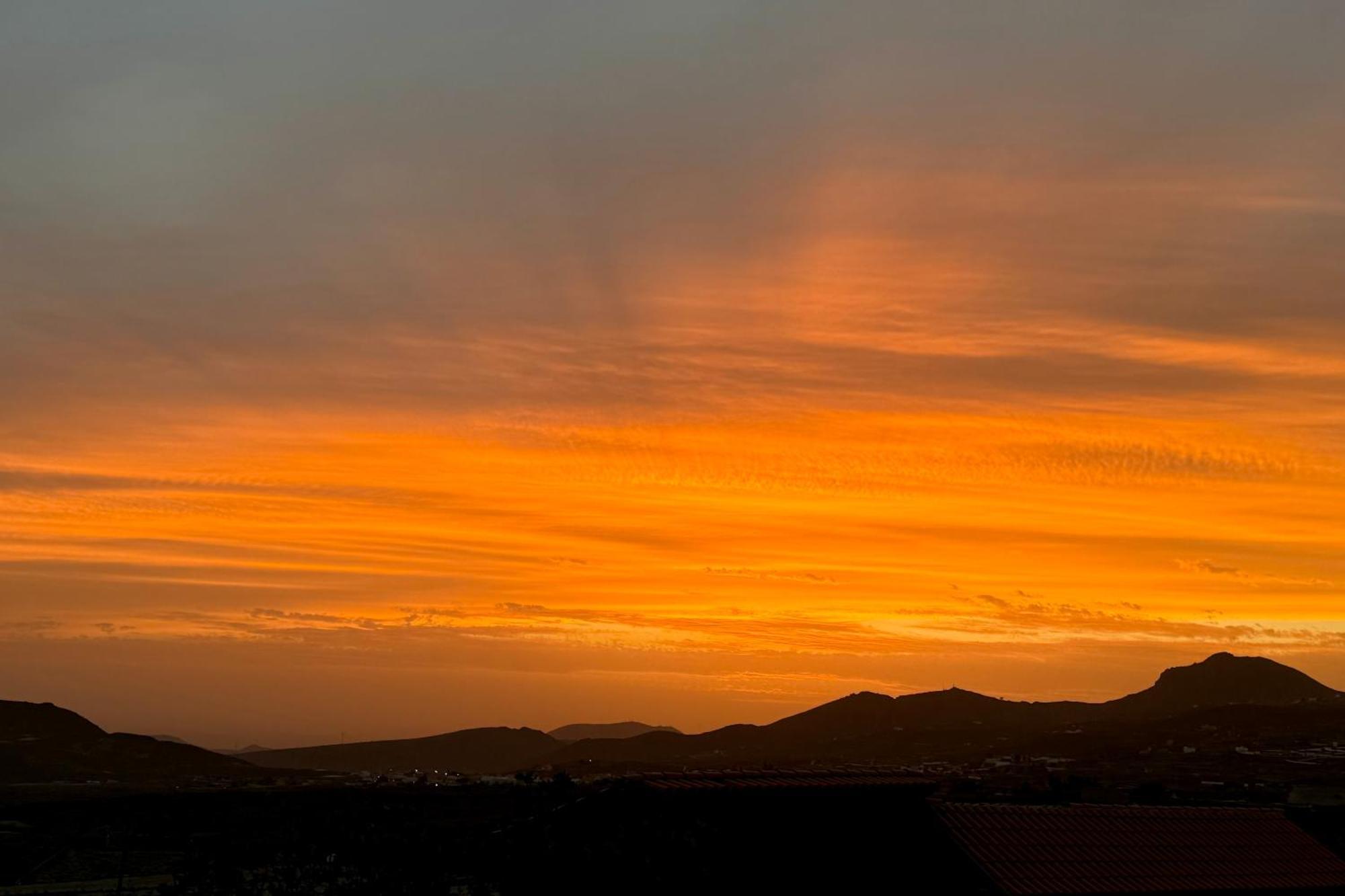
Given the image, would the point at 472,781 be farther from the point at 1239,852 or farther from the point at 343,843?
the point at 1239,852

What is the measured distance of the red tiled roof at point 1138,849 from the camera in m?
26.9

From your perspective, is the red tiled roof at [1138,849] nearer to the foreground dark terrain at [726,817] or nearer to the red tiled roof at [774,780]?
the foreground dark terrain at [726,817]

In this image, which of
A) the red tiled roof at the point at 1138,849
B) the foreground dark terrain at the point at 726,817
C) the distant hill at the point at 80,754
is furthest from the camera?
the distant hill at the point at 80,754

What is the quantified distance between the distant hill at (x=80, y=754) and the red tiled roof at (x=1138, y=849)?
141571 mm

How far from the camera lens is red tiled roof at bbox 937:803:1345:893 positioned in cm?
2689

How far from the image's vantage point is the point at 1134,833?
2992 centimetres

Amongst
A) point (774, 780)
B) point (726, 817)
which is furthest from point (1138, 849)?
point (726, 817)

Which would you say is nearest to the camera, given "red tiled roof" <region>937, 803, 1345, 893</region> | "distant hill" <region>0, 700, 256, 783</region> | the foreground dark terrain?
the foreground dark terrain

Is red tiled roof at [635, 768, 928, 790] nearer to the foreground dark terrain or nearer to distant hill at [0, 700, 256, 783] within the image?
the foreground dark terrain

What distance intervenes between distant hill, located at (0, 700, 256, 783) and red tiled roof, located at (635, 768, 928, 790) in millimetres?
139966

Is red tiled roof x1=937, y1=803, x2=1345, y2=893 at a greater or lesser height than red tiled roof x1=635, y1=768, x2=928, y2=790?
lesser

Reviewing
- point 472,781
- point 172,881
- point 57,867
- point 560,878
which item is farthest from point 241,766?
point 560,878

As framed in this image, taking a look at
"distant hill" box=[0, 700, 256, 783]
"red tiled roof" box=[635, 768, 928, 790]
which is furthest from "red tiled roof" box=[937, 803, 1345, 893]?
"distant hill" box=[0, 700, 256, 783]

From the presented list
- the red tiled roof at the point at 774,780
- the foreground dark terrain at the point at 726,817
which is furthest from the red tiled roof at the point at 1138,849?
the red tiled roof at the point at 774,780
